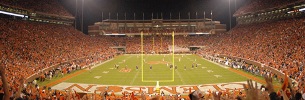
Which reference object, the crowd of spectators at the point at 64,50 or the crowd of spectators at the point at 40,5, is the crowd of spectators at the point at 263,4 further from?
the crowd of spectators at the point at 40,5

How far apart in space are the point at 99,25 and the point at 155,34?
18.3 metres

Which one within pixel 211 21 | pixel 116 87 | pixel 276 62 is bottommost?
pixel 116 87

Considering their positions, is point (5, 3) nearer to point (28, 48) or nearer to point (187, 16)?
point (28, 48)

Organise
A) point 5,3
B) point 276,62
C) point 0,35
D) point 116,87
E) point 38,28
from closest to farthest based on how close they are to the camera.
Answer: point 116,87 < point 276,62 < point 0,35 < point 5,3 < point 38,28

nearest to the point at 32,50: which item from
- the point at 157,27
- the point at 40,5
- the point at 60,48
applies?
the point at 60,48

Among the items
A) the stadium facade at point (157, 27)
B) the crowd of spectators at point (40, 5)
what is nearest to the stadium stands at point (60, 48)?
the crowd of spectators at point (40, 5)

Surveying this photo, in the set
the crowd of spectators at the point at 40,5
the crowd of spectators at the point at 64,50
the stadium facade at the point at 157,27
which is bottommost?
the crowd of spectators at the point at 64,50

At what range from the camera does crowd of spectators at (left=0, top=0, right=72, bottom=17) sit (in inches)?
1548

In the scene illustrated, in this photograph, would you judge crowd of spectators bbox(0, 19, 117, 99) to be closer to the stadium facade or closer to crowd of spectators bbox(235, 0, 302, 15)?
the stadium facade

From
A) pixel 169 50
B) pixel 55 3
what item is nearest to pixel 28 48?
pixel 55 3

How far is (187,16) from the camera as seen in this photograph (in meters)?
75.8

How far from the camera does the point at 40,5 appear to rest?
155ft

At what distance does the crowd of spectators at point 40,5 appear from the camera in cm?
3931

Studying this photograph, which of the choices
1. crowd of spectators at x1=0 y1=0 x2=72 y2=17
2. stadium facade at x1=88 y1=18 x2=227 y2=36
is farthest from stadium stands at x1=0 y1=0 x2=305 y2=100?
stadium facade at x1=88 y1=18 x2=227 y2=36
